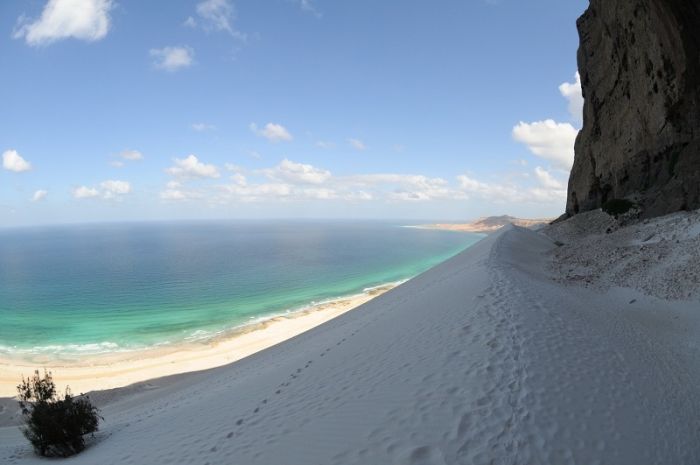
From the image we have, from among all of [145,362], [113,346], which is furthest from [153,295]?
[145,362]

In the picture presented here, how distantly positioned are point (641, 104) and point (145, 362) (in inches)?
1256

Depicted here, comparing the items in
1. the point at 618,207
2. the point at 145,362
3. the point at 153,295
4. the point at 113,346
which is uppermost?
the point at 618,207

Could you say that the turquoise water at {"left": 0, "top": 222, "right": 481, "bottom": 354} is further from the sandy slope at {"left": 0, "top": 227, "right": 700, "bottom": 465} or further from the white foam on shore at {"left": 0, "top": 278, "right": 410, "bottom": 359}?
the sandy slope at {"left": 0, "top": 227, "right": 700, "bottom": 465}

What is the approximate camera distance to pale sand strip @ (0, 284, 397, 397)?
19.3 m

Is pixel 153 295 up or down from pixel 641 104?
down

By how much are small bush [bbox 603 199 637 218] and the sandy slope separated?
14369 millimetres

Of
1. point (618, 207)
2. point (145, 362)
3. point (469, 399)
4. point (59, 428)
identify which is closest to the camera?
point (469, 399)

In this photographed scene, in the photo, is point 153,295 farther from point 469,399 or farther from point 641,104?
point 641,104

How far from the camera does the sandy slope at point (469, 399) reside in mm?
4105

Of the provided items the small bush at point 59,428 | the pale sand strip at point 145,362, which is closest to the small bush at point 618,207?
the pale sand strip at point 145,362

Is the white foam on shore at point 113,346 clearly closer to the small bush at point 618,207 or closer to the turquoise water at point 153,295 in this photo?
the turquoise water at point 153,295

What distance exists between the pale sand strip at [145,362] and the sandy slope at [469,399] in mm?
11056

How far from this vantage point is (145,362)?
72.7 feet

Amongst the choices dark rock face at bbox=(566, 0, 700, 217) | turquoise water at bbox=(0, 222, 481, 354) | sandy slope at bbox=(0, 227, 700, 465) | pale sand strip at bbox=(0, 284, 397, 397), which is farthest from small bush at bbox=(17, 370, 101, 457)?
dark rock face at bbox=(566, 0, 700, 217)
